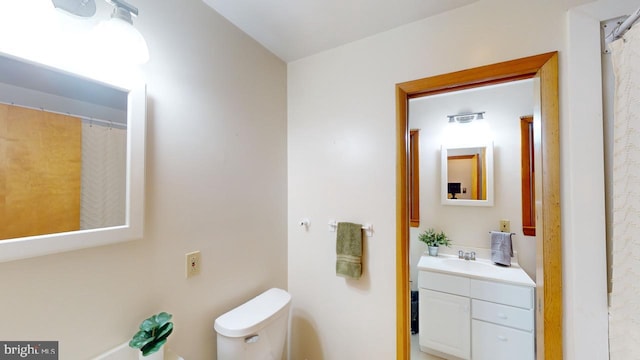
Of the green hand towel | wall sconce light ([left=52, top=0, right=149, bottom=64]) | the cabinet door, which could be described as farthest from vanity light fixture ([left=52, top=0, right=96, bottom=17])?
the cabinet door

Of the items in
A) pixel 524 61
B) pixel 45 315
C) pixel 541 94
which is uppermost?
pixel 524 61

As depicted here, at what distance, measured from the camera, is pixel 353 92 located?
150cm

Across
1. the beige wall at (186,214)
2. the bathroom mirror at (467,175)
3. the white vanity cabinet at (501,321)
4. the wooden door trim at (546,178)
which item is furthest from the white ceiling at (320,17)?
the white vanity cabinet at (501,321)

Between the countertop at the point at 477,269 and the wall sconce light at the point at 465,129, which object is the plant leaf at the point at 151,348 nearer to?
the countertop at the point at 477,269

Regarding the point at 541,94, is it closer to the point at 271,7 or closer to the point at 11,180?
the point at 271,7

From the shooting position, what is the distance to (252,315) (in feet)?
3.89

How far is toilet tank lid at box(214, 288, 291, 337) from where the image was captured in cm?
108

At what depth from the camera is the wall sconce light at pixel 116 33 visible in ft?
2.43

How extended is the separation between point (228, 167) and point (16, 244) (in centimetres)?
78

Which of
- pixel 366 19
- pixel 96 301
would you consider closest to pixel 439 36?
pixel 366 19

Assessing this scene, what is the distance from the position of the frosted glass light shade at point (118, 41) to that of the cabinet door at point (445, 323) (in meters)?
2.45

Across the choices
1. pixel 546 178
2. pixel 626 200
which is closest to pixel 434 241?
pixel 546 178

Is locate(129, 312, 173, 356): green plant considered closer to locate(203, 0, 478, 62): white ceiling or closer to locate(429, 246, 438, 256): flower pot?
locate(203, 0, 478, 62): white ceiling

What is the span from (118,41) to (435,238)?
264cm
